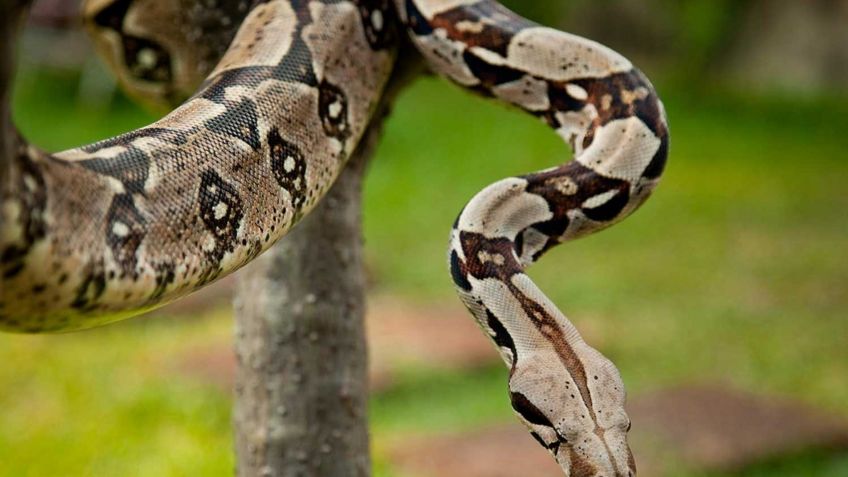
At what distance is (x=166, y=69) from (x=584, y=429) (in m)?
2.15

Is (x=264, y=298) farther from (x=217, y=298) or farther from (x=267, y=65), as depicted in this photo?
(x=217, y=298)

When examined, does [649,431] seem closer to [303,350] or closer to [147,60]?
[303,350]

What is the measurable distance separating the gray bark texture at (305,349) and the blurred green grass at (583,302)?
1.99 metres

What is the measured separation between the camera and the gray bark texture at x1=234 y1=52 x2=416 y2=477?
365 centimetres

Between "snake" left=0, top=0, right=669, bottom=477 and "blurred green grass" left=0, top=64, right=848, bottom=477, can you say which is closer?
"snake" left=0, top=0, right=669, bottom=477

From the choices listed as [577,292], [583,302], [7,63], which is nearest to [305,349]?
[7,63]

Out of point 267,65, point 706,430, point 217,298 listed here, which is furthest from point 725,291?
point 267,65

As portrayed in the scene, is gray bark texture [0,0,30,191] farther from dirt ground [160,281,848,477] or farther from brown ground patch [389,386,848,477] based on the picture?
brown ground patch [389,386,848,477]

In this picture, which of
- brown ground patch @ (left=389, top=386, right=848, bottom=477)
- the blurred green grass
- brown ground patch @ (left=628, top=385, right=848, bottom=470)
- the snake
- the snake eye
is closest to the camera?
the snake

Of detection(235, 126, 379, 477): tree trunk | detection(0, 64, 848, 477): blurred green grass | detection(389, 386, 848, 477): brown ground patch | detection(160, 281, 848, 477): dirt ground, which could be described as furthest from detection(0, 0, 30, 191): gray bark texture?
detection(0, 64, 848, 477): blurred green grass

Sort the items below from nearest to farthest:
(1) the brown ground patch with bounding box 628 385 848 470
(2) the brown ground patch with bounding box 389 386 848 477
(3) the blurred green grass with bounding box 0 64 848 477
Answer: (2) the brown ground patch with bounding box 389 386 848 477 → (1) the brown ground patch with bounding box 628 385 848 470 → (3) the blurred green grass with bounding box 0 64 848 477

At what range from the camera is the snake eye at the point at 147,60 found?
396 centimetres

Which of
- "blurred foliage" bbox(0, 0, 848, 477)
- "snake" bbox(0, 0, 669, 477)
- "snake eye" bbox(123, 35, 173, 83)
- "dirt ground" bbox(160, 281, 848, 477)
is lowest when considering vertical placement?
"blurred foliage" bbox(0, 0, 848, 477)

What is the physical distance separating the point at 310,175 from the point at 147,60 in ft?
4.34
